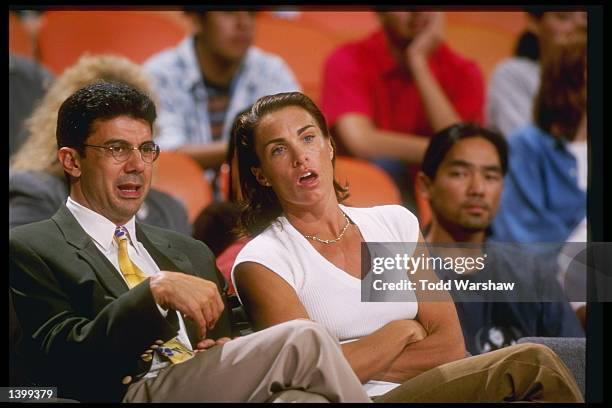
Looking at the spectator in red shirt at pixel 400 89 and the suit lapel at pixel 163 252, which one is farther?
the spectator in red shirt at pixel 400 89

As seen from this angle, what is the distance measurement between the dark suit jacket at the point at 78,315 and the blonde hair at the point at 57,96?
32cm

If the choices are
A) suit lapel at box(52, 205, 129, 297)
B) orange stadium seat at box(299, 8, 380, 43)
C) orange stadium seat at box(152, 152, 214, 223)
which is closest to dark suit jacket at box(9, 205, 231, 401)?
suit lapel at box(52, 205, 129, 297)

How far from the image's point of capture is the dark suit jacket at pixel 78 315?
2979mm

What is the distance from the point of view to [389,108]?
149 inches

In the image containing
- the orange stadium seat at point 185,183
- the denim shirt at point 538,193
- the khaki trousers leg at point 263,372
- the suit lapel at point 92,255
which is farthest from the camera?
the denim shirt at point 538,193

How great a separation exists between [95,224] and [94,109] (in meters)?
0.41

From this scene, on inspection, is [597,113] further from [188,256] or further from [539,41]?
[188,256]

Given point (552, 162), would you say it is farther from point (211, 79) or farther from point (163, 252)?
point (163, 252)

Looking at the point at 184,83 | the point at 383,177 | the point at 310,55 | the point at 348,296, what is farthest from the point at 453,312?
the point at 184,83

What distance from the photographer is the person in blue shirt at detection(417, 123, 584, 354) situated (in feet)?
11.6

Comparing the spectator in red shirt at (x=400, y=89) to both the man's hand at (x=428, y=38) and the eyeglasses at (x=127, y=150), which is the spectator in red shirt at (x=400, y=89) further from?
the eyeglasses at (x=127, y=150)

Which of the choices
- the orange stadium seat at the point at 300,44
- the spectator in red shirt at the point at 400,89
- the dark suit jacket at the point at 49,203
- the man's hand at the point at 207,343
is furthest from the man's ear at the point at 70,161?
the spectator in red shirt at the point at 400,89

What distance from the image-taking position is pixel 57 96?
353 centimetres

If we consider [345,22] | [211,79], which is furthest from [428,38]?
[211,79]
